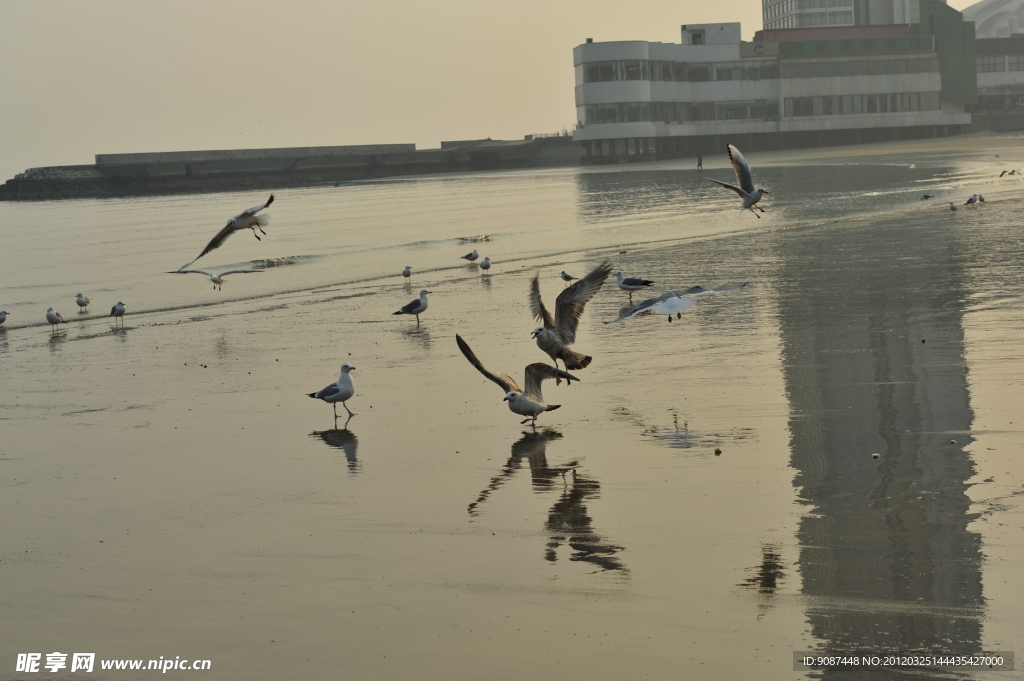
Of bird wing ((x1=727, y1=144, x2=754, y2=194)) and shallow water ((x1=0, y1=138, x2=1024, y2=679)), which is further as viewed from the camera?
bird wing ((x1=727, y1=144, x2=754, y2=194))

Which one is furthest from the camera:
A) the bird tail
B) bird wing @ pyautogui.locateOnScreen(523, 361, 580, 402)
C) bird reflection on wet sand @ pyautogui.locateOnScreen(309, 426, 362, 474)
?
the bird tail

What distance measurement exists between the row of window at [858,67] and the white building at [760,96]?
0.33ft

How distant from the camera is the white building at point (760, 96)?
388 ft

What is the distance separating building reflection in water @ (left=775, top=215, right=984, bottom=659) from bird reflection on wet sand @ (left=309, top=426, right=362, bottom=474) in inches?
150

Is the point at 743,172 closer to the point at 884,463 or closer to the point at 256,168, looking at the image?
the point at 884,463

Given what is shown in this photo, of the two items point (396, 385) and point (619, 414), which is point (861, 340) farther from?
point (396, 385)

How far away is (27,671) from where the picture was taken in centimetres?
668

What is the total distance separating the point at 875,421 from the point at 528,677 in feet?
17.9

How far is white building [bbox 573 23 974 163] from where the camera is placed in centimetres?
11825

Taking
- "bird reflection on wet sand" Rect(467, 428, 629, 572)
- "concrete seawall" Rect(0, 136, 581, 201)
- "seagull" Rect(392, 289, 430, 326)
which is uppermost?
"concrete seawall" Rect(0, 136, 581, 201)

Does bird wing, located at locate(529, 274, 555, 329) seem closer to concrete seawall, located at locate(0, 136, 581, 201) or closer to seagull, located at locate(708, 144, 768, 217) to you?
seagull, located at locate(708, 144, 768, 217)

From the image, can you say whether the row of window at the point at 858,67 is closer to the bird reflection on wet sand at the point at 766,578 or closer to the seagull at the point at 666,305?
the seagull at the point at 666,305

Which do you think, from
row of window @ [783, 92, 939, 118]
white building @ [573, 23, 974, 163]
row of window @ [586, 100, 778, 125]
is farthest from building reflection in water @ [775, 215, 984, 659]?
row of window @ [783, 92, 939, 118]

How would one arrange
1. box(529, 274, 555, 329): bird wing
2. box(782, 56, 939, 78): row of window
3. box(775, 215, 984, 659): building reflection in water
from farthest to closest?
box(782, 56, 939, 78): row of window, box(529, 274, 555, 329): bird wing, box(775, 215, 984, 659): building reflection in water
